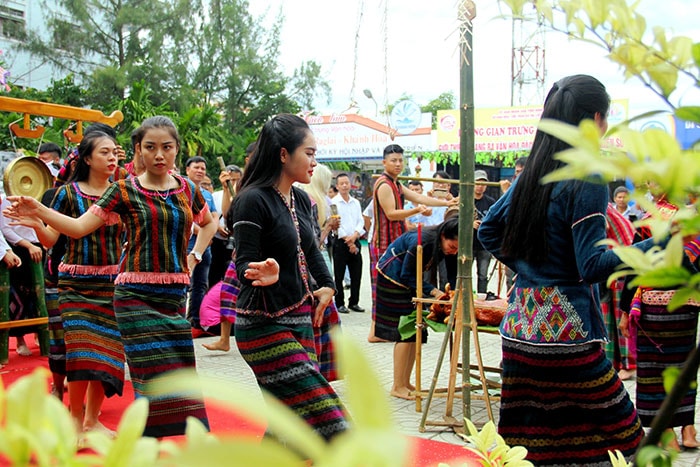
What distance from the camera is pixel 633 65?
2.81 feet

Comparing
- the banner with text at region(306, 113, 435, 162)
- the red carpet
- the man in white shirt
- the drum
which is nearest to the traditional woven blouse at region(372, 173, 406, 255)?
the man in white shirt

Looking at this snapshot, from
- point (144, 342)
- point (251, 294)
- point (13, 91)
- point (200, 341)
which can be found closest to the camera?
point (251, 294)

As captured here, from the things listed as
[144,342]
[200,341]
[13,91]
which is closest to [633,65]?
[144,342]

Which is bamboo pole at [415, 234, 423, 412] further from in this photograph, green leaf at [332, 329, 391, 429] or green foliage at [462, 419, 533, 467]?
green leaf at [332, 329, 391, 429]

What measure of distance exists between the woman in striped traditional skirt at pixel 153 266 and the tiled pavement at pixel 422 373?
0.57m

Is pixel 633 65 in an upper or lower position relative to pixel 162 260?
upper

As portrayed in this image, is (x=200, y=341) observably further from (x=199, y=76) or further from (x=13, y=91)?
(x=199, y=76)

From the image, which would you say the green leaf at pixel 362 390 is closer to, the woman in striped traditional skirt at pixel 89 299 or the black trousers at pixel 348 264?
the woman in striped traditional skirt at pixel 89 299

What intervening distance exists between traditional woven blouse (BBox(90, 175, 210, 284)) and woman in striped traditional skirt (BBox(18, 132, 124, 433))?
1.77 feet

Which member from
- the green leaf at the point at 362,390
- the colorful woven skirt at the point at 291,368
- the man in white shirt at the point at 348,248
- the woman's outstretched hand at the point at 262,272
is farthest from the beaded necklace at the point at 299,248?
the man in white shirt at the point at 348,248

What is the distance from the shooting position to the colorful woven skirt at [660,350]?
3887 millimetres

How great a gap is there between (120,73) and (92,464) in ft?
85.0

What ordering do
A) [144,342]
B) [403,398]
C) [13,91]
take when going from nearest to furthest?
[144,342] < [403,398] < [13,91]

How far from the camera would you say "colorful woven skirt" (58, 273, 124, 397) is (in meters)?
3.93
